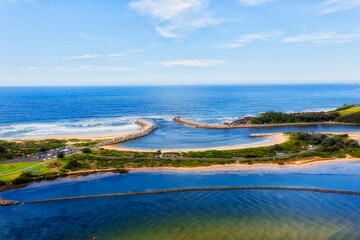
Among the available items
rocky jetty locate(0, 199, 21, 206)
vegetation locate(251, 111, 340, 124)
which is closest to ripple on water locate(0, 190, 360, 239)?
rocky jetty locate(0, 199, 21, 206)

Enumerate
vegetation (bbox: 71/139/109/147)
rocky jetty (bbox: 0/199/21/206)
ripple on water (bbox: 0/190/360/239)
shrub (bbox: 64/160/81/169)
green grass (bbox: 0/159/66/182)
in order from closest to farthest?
ripple on water (bbox: 0/190/360/239), rocky jetty (bbox: 0/199/21/206), green grass (bbox: 0/159/66/182), shrub (bbox: 64/160/81/169), vegetation (bbox: 71/139/109/147)

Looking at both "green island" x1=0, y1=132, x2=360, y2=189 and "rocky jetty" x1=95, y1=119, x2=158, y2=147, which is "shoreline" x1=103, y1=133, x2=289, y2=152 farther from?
"green island" x1=0, y1=132, x2=360, y2=189

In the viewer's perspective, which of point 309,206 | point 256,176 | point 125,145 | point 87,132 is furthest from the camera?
point 87,132

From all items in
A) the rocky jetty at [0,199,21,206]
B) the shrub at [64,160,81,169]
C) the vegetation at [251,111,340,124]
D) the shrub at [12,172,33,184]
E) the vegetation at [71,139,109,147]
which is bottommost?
the rocky jetty at [0,199,21,206]

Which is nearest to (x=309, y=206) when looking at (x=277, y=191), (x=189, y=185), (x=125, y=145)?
(x=277, y=191)

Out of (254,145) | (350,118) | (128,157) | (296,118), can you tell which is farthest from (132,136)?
(350,118)

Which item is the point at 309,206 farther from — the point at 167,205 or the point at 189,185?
the point at 167,205

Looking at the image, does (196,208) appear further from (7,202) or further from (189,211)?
(7,202)

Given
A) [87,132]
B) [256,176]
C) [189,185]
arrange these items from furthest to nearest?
[87,132]
[256,176]
[189,185]

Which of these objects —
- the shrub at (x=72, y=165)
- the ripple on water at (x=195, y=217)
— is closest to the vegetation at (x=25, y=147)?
the shrub at (x=72, y=165)
